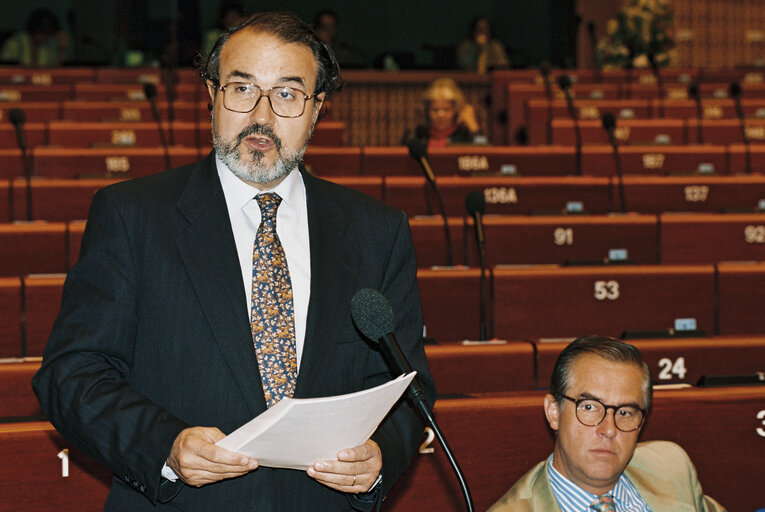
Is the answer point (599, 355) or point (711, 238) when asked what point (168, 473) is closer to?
point (599, 355)

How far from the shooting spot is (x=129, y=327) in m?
1.22

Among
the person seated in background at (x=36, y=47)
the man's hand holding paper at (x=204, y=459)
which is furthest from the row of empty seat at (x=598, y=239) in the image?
the person seated in background at (x=36, y=47)

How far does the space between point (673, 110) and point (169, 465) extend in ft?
18.8

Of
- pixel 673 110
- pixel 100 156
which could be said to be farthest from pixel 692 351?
pixel 673 110

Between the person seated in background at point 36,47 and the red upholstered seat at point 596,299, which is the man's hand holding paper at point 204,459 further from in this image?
the person seated in background at point 36,47

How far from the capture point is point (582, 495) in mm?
1778

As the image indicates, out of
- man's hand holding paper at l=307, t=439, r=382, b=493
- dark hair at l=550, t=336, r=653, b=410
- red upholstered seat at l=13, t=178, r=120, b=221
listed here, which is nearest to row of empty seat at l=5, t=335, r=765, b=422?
dark hair at l=550, t=336, r=653, b=410

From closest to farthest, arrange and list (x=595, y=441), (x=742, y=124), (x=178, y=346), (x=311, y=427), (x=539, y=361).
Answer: (x=311, y=427) → (x=178, y=346) → (x=595, y=441) → (x=539, y=361) → (x=742, y=124)

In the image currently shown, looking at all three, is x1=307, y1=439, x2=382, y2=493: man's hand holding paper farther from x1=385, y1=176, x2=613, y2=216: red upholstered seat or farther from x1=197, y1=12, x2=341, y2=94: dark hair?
x1=385, y1=176, x2=613, y2=216: red upholstered seat

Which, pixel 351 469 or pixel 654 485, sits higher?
A: pixel 351 469

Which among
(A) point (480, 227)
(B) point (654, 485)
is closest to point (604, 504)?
(B) point (654, 485)

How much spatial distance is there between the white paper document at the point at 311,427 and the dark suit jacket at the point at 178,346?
0.37 ft

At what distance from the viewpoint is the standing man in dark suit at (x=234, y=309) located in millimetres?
1169

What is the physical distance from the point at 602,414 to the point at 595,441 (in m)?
0.05
